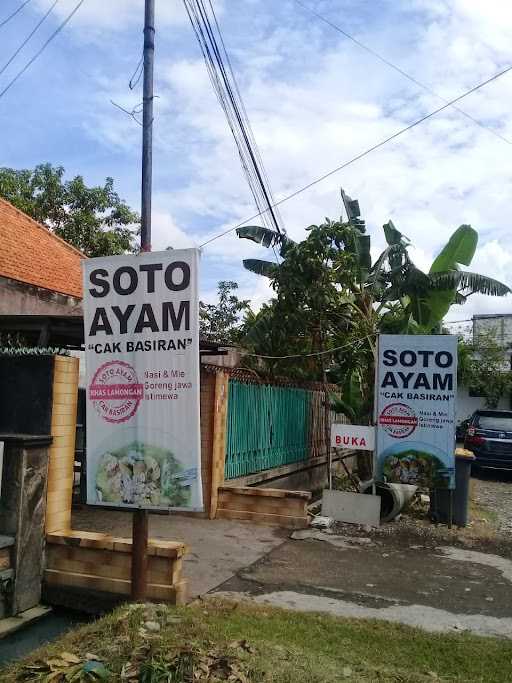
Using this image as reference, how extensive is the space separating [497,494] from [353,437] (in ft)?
18.6

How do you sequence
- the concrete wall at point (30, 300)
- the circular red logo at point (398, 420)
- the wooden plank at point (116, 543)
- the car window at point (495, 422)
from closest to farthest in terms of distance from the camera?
the wooden plank at point (116, 543) < the circular red logo at point (398, 420) < the concrete wall at point (30, 300) < the car window at point (495, 422)

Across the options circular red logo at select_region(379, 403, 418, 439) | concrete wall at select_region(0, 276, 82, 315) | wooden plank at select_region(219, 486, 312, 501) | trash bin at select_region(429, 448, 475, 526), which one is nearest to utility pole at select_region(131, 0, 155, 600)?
wooden plank at select_region(219, 486, 312, 501)

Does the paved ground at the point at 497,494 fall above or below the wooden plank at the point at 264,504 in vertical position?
below

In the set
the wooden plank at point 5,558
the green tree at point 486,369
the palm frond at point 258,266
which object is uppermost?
the palm frond at point 258,266

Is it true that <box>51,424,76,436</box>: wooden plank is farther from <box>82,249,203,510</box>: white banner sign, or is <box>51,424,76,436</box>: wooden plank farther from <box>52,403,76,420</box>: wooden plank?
<box>82,249,203,510</box>: white banner sign

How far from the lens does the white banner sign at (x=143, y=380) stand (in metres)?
4.69

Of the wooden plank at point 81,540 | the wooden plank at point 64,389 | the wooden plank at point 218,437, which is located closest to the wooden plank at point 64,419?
the wooden plank at point 64,389

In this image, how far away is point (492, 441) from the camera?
15.6 meters

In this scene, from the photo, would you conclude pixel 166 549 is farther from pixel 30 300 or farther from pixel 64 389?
pixel 30 300

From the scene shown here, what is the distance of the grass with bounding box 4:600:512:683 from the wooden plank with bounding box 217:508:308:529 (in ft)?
11.1

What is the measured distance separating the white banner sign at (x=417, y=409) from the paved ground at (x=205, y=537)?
2.15m

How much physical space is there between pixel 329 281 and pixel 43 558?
696cm

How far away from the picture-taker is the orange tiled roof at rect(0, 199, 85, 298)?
509 inches

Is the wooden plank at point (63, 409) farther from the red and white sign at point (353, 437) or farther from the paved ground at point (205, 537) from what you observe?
the red and white sign at point (353, 437)
